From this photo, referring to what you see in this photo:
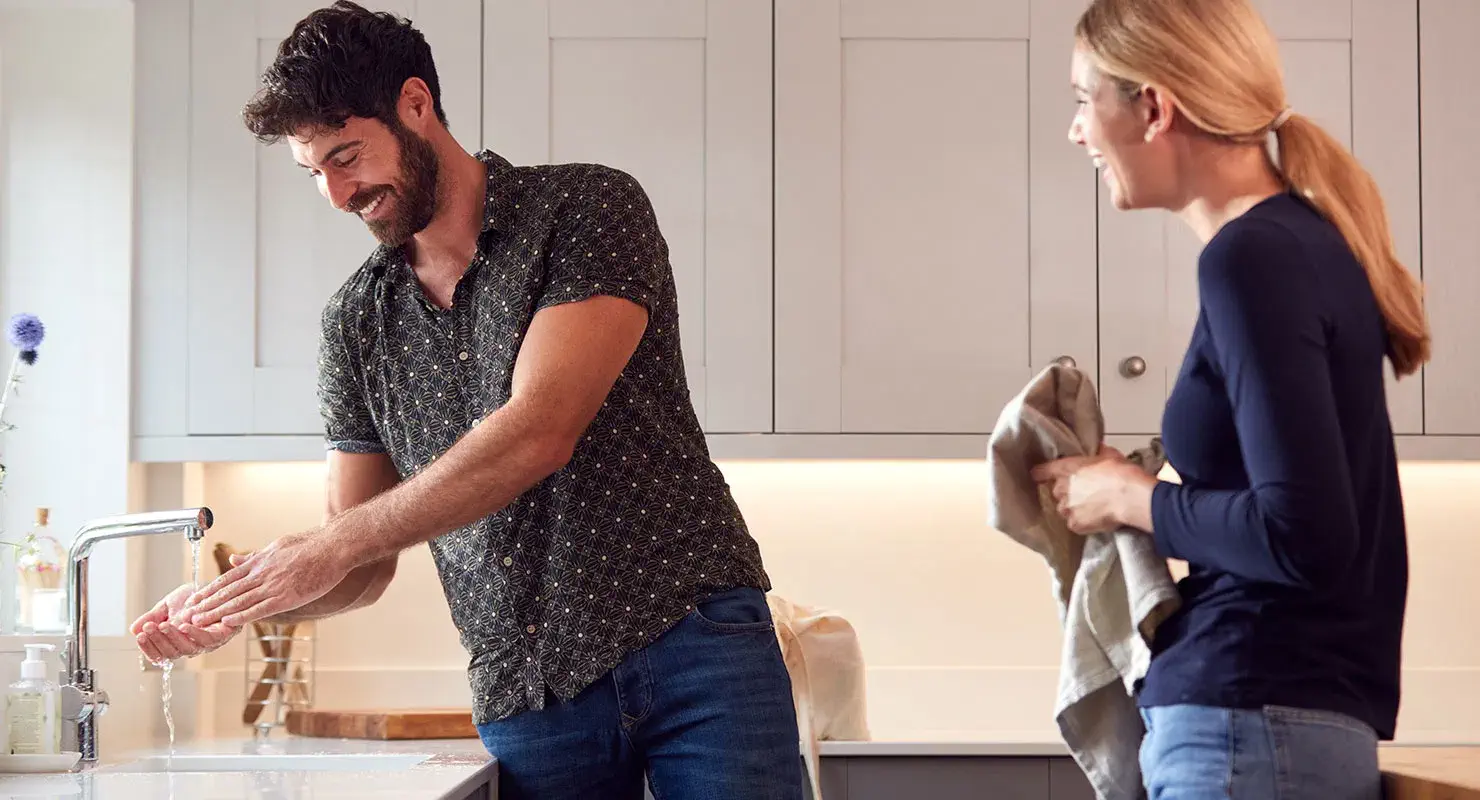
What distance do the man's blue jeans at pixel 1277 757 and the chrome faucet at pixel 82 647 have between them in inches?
47.7

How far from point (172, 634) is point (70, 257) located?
135cm

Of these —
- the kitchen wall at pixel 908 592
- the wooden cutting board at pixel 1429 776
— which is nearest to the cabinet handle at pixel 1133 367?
the kitchen wall at pixel 908 592

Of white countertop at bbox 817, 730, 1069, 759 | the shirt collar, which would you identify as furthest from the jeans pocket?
white countertop at bbox 817, 730, 1069, 759

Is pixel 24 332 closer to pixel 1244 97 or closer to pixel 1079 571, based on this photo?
pixel 1079 571

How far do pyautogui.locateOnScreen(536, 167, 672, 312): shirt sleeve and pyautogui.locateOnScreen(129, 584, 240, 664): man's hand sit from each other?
47 centimetres

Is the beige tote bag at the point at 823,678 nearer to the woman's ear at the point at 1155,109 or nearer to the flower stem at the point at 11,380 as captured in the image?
the flower stem at the point at 11,380

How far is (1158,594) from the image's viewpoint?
3.68 ft

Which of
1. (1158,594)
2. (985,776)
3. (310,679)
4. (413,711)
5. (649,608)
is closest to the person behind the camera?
(1158,594)

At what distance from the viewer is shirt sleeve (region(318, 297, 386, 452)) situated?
1.68 m

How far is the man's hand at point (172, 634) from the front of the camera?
4.96 ft

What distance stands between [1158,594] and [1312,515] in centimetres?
15

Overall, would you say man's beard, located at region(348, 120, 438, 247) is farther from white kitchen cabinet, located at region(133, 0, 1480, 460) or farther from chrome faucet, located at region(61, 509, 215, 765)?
white kitchen cabinet, located at region(133, 0, 1480, 460)

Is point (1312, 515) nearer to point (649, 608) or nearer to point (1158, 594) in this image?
point (1158, 594)

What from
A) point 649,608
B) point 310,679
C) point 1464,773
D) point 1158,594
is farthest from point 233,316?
point 1464,773
